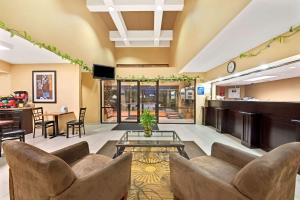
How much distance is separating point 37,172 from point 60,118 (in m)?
Result: 5.36

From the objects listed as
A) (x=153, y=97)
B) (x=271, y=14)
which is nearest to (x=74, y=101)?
(x=153, y=97)

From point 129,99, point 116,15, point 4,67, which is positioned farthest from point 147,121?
point 4,67

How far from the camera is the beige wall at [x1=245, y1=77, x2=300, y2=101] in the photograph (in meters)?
6.42

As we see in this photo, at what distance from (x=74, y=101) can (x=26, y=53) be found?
84.5 inches

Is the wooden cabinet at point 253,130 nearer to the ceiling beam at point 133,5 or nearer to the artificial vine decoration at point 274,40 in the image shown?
the artificial vine decoration at point 274,40

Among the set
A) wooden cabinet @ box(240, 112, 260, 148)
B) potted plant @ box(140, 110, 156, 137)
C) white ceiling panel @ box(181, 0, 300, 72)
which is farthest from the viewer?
wooden cabinet @ box(240, 112, 260, 148)

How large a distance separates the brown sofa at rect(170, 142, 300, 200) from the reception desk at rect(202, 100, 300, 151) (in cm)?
222

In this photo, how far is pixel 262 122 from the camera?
4.40 m

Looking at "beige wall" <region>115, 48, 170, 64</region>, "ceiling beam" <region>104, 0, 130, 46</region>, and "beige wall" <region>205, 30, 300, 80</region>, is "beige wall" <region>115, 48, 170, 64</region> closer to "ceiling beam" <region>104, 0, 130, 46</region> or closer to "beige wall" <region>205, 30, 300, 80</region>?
"ceiling beam" <region>104, 0, 130, 46</region>

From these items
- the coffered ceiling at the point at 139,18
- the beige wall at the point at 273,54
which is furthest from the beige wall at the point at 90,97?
the beige wall at the point at 273,54

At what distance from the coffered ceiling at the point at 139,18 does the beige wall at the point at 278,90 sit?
505 cm

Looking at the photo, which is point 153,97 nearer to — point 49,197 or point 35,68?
point 35,68

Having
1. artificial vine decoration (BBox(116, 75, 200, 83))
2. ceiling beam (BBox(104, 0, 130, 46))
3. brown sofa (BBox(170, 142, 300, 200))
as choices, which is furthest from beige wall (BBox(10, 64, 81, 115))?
brown sofa (BBox(170, 142, 300, 200))

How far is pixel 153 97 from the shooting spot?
9227 millimetres
